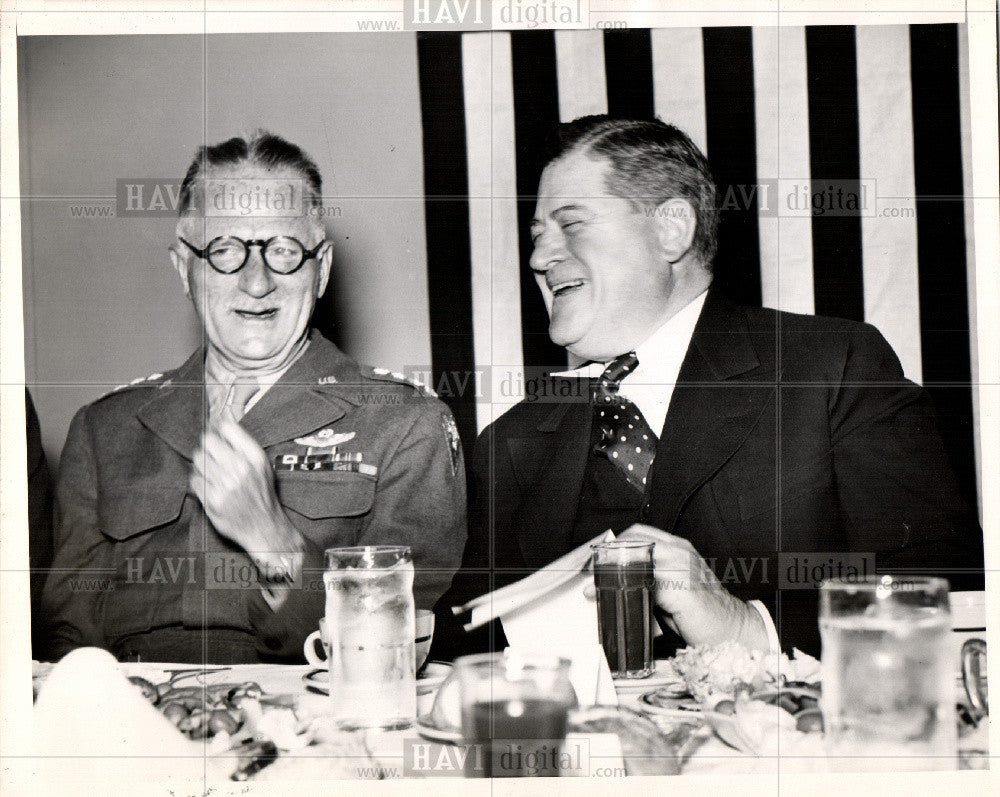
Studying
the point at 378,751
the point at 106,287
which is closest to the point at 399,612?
the point at 378,751

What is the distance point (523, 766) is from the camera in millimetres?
1842

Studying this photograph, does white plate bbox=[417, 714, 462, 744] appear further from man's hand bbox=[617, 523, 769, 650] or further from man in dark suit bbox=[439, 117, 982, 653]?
man's hand bbox=[617, 523, 769, 650]

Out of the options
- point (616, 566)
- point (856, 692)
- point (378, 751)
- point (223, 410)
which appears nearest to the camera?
point (856, 692)

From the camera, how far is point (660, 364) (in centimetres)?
193

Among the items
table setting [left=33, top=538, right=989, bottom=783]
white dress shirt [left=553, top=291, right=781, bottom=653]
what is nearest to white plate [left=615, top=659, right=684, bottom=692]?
table setting [left=33, top=538, right=989, bottom=783]

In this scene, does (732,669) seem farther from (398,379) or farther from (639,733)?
(398,379)

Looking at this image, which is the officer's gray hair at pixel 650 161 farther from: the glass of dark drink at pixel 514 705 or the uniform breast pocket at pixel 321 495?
the glass of dark drink at pixel 514 705

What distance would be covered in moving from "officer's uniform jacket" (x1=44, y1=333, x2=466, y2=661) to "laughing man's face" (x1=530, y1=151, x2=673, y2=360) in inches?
12.0

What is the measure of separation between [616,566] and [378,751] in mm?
508

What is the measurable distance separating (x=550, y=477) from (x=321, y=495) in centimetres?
43

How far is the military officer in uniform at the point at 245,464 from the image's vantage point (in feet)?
6.23

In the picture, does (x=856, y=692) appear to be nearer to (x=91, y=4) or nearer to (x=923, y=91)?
(x=923, y=91)

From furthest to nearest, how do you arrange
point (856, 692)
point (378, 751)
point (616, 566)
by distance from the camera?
point (616, 566) → point (378, 751) → point (856, 692)

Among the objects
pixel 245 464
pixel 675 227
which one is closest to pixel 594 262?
pixel 675 227
